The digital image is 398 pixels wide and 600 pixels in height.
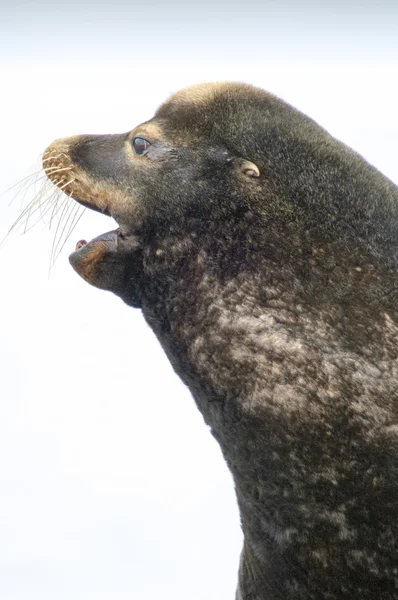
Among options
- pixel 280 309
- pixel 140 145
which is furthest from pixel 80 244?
pixel 280 309

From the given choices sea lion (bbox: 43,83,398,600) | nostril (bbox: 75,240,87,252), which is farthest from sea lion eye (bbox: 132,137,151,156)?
nostril (bbox: 75,240,87,252)

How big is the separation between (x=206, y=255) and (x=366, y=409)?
0.87 metres

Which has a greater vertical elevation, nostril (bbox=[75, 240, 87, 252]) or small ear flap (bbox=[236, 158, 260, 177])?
nostril (bbox=[75, 240, 87, 252])

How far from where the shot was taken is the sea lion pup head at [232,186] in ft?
13.4

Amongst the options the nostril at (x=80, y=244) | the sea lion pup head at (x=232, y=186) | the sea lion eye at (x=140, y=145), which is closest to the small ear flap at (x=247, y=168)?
the sea lion pup head at (x=232, y=186)

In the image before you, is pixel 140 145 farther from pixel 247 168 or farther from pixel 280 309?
pixel 280 309

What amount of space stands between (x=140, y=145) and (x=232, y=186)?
56 centimetres

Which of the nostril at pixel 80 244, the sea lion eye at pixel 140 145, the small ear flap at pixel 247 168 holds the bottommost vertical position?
the small ear flap at pixel 247 168

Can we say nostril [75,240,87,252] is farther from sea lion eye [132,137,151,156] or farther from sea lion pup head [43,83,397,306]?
sea lion eye [132,137,151,156]

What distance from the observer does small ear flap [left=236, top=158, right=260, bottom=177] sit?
165 inches

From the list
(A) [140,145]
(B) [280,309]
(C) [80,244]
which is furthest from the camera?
(C) [80,244]

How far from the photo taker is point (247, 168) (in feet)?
13.8

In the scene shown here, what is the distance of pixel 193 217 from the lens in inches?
168

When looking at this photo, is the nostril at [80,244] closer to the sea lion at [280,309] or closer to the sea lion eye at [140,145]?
the sea lion at [280,309]
